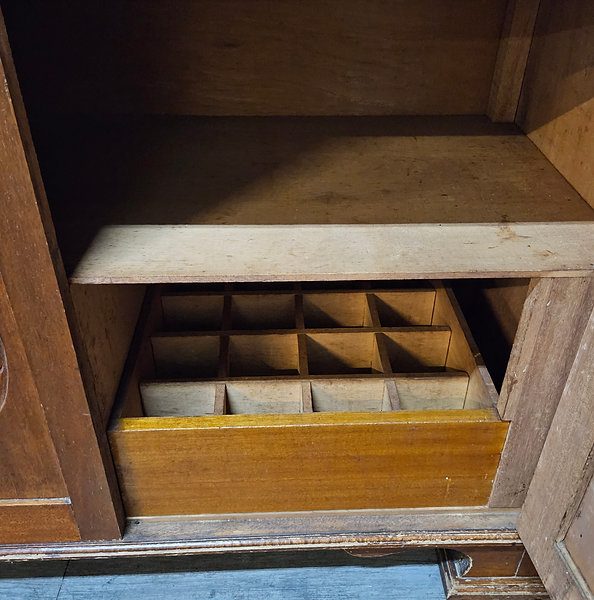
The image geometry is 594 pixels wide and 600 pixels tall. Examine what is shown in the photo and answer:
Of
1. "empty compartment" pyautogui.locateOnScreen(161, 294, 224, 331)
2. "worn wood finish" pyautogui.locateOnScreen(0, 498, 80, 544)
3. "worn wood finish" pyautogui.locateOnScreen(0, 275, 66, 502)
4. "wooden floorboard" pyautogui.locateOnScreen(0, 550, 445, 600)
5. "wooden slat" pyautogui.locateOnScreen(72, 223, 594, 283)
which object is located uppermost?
"wooden slat" pyautogui.locateOnScreen(72, 223, 594, 283)

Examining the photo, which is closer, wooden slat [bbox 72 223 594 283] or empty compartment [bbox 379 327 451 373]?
wooden slat [bbox 72 223 594 283]

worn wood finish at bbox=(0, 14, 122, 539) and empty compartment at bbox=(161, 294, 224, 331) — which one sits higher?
worn wood finish at bbox=(0, 14, 122, 539)

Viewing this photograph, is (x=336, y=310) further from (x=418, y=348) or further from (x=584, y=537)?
(x=584, y=537)

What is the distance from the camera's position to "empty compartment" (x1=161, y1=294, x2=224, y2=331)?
950 mm

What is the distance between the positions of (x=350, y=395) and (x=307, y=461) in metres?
0.14

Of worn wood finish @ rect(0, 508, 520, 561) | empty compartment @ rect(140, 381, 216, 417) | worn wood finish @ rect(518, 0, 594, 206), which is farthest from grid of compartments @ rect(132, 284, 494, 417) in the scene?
worn wood finish @ rect(518, 0, 594, 206)

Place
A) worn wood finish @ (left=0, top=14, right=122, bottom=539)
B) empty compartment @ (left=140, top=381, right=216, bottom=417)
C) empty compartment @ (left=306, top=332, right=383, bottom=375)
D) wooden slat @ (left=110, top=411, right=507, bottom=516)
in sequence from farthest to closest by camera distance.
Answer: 1. empty compartment @ (left=306, top=332, right=383, bottom=375)
2. empty compartment @ (left=140, top=381, right=216, bottom=417)
3. wooden slat @ (left=110, top=411, right=507, bottom=516)
4. worn wood finish @ (left=0, top=14, right=122, bottom=539)

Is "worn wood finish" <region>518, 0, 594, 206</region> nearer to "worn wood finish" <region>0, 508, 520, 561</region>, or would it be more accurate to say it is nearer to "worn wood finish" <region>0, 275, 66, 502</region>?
"worn wood finish" <region>0, 508, 520, 561</region>

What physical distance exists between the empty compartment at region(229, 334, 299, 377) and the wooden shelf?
281 millimetres

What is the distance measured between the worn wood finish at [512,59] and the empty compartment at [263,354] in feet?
1.49

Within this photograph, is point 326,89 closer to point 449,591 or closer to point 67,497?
point 67,497

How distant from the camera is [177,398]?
805 millimetres

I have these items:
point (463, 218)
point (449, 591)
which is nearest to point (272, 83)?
point (463, 218)

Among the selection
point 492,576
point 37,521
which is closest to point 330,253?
point 37,521
